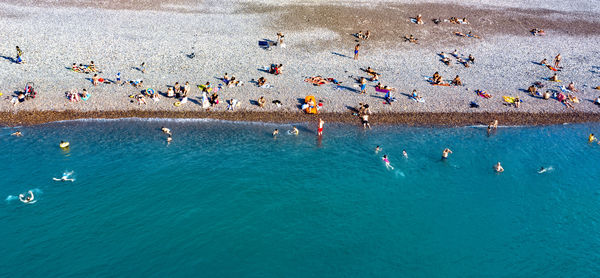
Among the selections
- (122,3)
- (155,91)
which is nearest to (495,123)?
(155,91)

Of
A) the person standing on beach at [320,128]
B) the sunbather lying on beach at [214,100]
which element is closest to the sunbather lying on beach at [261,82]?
the sunbather lying on beach at [214,100]

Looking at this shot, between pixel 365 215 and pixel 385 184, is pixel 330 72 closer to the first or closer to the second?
pixel 385 184

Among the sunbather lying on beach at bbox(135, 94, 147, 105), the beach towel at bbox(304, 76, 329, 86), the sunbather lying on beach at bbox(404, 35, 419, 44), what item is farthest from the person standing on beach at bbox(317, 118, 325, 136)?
the sunbather lying on beach at bbox(404, 35, 419, 44)

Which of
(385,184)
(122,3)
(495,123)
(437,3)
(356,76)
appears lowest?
(385,184)

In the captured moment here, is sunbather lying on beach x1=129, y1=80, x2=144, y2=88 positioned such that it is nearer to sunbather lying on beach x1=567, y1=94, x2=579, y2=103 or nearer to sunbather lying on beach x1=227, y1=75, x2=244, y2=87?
sunbather lying on beach x1=227, y1=75, x2=244, y2=87

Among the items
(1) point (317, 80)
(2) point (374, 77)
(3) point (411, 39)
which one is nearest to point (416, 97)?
(2) point (374, 77)

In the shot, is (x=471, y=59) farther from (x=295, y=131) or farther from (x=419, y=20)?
(x=295, y=131)

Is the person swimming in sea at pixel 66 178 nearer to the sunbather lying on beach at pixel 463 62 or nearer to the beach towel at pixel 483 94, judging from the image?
the beach towel at pixel 483 94
